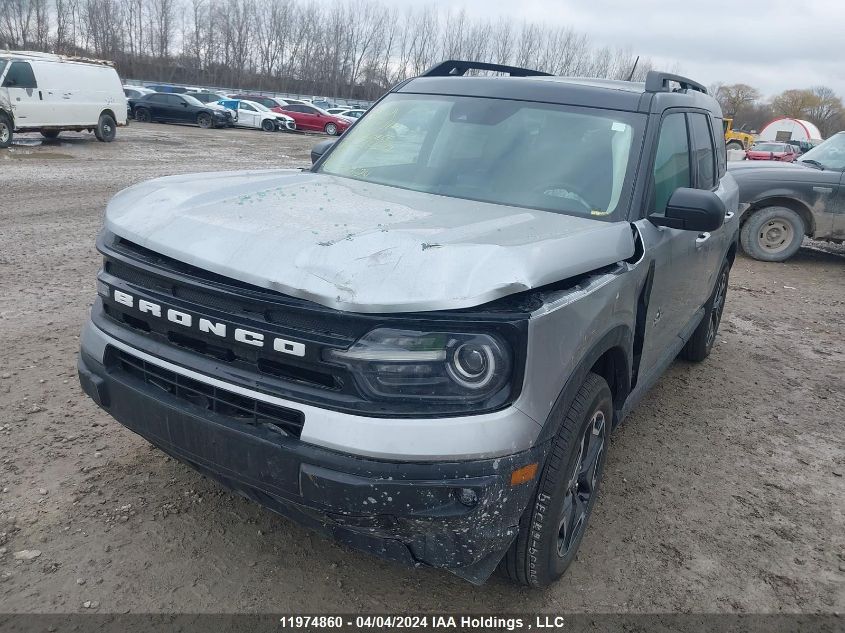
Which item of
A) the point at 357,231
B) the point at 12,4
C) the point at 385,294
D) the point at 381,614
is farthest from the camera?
the point at 12,4

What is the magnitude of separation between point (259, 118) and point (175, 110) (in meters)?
3.84

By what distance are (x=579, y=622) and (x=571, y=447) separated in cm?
71

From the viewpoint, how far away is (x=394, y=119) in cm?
394

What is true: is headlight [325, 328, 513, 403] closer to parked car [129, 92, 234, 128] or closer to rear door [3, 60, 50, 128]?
rear door [3, 60, 50, 128]

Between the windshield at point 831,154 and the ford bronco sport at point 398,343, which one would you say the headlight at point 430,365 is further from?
the windshield at point 831,154

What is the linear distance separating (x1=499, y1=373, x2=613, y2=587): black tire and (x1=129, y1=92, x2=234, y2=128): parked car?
30.5 metres

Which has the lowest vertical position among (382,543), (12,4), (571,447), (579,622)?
(579,622)

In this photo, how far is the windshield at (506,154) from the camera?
3.16 m

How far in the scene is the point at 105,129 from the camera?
778 inches

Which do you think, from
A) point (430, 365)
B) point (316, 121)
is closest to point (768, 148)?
point (316, 121)

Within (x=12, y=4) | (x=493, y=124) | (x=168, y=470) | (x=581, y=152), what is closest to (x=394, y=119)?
(x=493, y=124)

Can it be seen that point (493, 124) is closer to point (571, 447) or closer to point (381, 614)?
point (571, 447)

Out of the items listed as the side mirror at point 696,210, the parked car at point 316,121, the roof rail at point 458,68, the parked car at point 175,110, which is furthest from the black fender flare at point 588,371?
the parked car at point 316,121

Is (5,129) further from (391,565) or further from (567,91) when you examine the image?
(391,565)
